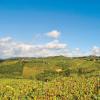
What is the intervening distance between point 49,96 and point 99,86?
652cm

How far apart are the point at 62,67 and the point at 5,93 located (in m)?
153

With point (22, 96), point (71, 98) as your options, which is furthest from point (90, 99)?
point (22, 96)

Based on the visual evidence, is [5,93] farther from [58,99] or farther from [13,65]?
[13,65]

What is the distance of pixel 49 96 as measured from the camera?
1193 inches

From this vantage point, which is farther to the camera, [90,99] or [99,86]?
[99,86]

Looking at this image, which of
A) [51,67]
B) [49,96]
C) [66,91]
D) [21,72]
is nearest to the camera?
[49,96]

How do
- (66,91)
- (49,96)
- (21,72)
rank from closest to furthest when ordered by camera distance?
(49,96) < (66,91) < (21,72)

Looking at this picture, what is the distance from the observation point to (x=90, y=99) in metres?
28.2

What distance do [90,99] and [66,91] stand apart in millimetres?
5382

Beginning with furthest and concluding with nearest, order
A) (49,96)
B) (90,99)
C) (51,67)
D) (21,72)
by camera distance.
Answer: (51,67), (21,72), (49,96), (90,99)

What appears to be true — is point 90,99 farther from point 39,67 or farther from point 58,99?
point 39,67

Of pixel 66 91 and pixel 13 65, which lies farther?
pixel 13 65

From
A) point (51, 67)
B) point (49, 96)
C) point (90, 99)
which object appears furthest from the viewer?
point (51, 67)

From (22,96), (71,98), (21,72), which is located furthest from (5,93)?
(21,72)
